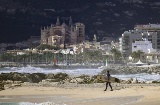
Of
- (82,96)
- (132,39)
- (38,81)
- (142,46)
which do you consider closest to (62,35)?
(132,39)

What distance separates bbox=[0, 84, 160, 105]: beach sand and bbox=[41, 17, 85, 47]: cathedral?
139 meters

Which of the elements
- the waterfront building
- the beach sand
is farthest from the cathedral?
the beach sand

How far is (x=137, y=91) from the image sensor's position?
21484 millimetres

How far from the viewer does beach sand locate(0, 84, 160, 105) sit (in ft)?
59.0

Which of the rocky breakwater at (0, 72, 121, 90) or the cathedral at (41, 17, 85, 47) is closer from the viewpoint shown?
the rocky breakwater at (0, 72, 121, 90)

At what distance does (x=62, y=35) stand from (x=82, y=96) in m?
155

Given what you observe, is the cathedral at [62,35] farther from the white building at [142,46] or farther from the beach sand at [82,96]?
the beach sand at [82,96]

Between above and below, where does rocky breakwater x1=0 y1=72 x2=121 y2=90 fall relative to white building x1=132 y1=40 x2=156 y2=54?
below

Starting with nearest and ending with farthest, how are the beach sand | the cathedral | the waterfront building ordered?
1. the beach sand
2. the waterfront building
3. the cathedral

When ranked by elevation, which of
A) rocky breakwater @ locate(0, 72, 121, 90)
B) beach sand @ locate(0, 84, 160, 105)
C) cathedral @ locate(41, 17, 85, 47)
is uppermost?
cathedral @ locate(41, 17, 85, 47)

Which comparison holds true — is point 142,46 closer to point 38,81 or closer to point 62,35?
point 62,35

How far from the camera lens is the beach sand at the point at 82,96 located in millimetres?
17981

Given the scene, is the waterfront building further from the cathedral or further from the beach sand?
the beach sand

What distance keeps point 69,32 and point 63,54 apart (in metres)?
52.2
